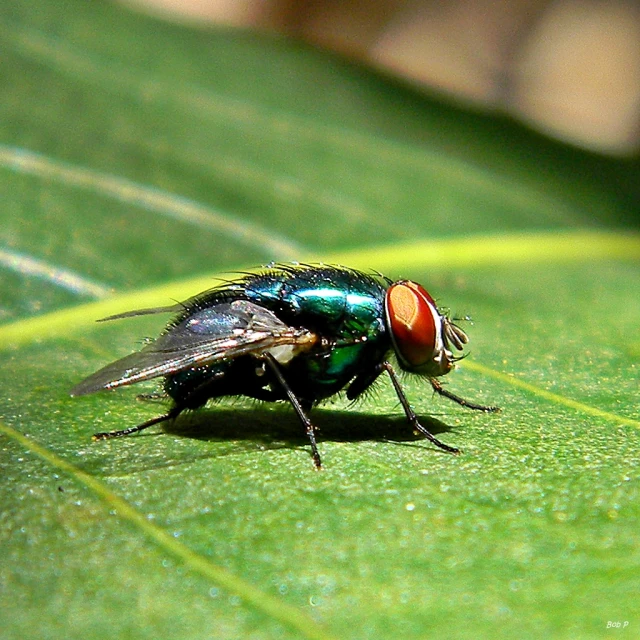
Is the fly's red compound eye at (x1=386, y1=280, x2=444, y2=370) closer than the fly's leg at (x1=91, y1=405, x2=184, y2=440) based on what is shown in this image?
No

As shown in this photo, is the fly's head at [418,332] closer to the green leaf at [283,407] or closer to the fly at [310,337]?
the fly at [310,337]

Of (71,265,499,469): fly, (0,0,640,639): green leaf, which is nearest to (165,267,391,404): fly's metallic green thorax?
(71,265,499,469): fly

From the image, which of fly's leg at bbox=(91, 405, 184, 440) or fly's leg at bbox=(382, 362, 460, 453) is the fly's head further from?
fly's leg at bbox=(91, 405, 184, 440)

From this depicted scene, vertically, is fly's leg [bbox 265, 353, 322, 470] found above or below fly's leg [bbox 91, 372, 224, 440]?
above

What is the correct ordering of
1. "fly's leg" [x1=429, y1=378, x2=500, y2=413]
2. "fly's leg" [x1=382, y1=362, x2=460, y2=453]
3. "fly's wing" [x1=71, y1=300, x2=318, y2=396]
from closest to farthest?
"fly's wing" [x1=71, y1=300, x2=318, y2=396] → "fly's leg" [x1=382, y1=362, x2=460, y2=453] → "fly's leg" [x1=429, y1=378, x2=500, y2=413]

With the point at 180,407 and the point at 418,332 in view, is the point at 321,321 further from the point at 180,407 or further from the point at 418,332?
the point at 180,407

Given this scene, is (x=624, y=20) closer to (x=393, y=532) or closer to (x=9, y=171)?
(x=9, y=171)

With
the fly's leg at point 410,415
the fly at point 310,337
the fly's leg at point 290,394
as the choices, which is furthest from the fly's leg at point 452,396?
the fly's leg at point 290,394
